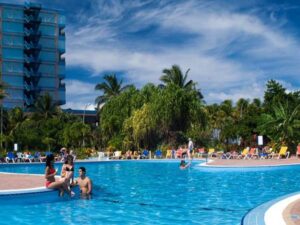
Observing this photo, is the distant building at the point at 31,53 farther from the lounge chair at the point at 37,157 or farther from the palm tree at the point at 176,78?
the lounge chair at the point at 37,157

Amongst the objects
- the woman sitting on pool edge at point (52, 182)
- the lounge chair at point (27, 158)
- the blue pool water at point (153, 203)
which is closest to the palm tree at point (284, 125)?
the blue pool water at point (153, 203)

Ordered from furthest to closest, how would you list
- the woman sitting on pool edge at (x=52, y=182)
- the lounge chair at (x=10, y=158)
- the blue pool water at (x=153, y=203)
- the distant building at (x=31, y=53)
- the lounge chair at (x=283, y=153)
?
1. the distant building at (x=31, y=53)
2. the lounge chair at (x=10, y=158)
3. the lounge chair at (x=283, y=153)
4. the woman sitting on pool edge at (x=52, y=182)
5. the blue pool water at (x=153, y=203)

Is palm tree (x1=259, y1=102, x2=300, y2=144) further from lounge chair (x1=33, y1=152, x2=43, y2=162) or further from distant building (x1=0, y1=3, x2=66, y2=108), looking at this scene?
distant building (x1=0, y1=3, x2=66, y2=108)

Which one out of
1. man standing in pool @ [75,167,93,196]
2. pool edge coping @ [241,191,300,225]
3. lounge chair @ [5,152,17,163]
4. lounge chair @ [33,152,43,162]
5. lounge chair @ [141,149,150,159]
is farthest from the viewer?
lounge chair @ [141,149,150,159]

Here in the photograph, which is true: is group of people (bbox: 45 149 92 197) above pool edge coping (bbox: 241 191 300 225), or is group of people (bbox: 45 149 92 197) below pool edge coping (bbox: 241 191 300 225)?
above

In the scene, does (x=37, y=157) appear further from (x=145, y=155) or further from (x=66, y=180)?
(x=66, y=180)

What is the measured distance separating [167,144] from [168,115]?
2.83 meters

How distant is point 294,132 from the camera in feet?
111

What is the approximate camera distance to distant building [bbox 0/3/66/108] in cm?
6888

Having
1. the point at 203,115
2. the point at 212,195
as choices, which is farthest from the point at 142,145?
the point at 212,195

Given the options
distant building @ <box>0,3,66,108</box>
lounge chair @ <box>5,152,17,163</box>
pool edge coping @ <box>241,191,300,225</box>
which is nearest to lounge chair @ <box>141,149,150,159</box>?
lounge chair @ <box>5,152,17,163</box>

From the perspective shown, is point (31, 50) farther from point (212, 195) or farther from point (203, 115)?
point (212, 195)

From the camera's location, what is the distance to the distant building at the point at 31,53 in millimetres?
68875

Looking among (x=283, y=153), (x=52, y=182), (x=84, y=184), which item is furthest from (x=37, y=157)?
(x=52, y=182)
